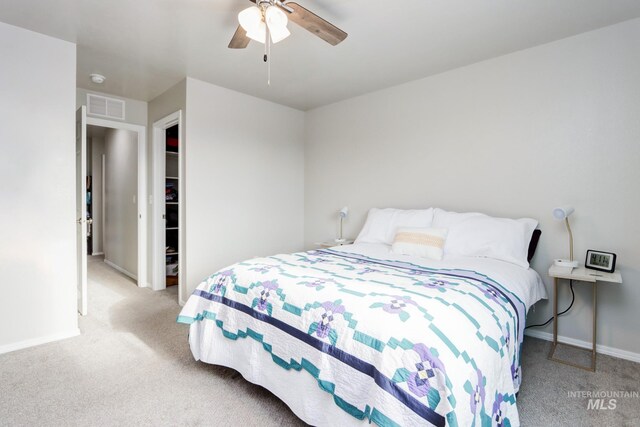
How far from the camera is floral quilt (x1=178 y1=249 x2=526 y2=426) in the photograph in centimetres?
113

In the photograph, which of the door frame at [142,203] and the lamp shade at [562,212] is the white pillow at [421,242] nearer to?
the lamp shade at [562,212]

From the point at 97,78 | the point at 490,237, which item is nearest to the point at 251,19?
the point at 490,237

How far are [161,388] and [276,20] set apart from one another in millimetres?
2228

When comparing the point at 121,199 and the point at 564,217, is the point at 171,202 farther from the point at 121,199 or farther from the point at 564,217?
the point at 564,217

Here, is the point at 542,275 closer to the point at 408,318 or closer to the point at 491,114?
the point at 491,114

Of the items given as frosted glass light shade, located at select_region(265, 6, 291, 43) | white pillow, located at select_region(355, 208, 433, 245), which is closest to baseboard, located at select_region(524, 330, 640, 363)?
white pillow, located at select_region(355, 208, 433, 245)

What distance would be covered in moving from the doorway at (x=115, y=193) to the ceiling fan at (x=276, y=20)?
82.2 inches

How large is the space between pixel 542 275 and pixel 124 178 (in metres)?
5.23

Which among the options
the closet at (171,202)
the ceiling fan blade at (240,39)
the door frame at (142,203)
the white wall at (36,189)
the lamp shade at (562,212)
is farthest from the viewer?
the closet at (171,202)

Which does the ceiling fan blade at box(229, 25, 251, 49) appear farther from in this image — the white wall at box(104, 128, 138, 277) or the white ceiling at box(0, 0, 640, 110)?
the white wall at box(104, 128, 138, 277)

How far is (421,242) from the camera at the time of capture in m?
2.57

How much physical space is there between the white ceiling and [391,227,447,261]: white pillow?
1.52m

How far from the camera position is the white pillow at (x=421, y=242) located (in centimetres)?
251

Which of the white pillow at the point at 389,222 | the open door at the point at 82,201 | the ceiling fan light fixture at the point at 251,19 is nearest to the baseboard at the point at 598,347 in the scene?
the white pillow at the point at 389,222
